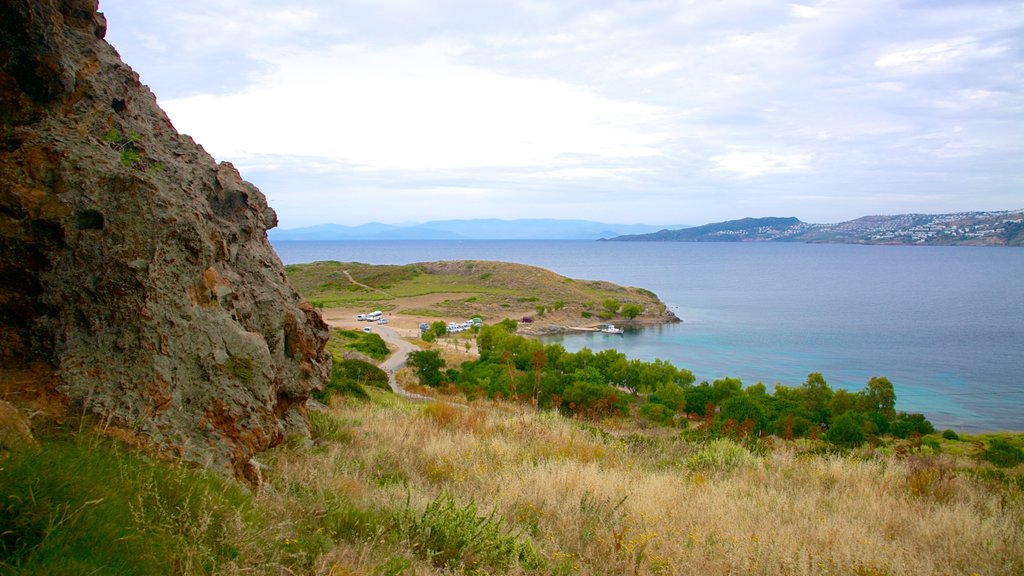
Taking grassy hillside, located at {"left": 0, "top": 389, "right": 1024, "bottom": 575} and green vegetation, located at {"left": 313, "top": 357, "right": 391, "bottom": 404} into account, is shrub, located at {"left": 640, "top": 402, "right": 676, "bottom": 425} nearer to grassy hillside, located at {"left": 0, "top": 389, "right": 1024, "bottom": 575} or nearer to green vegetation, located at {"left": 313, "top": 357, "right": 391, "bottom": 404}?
green vegetation, located at {"left": 313, "top": 357, "right": 391, "bottom": 404}

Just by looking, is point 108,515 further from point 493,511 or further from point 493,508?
point 493,508

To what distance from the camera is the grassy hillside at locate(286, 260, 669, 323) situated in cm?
→ 9138

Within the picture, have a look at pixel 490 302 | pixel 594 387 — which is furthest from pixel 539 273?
pixel 594 387

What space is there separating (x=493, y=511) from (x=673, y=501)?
2182 millimetres

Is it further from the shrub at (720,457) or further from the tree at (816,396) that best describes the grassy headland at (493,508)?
the tree at (816,396)

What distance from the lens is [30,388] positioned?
4098 millimetres

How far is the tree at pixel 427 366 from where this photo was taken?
124ft

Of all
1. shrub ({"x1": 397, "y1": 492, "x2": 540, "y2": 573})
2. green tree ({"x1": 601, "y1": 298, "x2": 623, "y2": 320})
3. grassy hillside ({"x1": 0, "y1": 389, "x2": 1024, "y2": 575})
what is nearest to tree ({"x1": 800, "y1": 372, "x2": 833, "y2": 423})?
grassy hillside ({"x1": 0, "y1": 389, "x2": 1024, "y2": 575})

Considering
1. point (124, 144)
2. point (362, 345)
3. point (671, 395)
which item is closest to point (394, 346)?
point (362, 345)

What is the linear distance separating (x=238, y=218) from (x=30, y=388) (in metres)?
3.79

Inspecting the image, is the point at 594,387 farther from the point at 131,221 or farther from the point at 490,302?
the point at 490,302

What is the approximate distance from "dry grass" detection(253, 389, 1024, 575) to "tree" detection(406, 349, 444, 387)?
2870cm

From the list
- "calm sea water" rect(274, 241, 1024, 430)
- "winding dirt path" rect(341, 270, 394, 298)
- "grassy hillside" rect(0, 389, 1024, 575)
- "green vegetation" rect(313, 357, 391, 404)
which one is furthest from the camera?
"winding dirt path" rect(341, 270, 394, 298)

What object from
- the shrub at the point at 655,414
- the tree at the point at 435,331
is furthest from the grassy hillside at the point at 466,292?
the shrub at the point at 655,414
